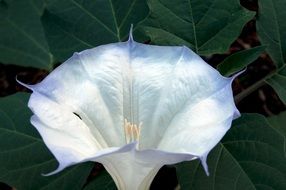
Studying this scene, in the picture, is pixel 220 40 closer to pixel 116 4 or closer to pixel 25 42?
pixel 116 4

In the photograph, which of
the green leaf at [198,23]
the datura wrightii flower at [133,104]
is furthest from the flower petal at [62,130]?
the green leaf at [198,23]

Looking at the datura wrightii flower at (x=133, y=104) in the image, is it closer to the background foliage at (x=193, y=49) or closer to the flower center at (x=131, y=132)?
the flower center at (x=131, y=132)

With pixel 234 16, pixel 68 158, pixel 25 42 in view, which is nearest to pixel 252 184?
pixel 234 16

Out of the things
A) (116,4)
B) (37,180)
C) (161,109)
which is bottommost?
(37,180)

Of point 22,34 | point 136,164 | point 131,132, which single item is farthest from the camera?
point 22,34

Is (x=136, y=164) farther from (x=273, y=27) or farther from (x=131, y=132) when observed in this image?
(x=273, y=27)

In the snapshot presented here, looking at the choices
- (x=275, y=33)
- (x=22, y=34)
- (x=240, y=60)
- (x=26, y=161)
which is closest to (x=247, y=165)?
(x=240, y=60)

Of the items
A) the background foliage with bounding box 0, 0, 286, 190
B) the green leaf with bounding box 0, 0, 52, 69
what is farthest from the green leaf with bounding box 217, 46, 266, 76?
the green leaf with bounding box 0, 0, 52, 69
